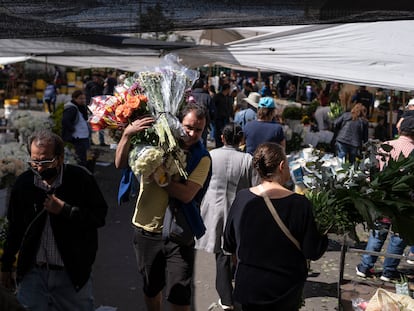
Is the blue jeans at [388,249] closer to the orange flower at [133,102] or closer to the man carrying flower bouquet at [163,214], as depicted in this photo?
the man carrying flower bouquet at [163,214]

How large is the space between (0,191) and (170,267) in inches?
111

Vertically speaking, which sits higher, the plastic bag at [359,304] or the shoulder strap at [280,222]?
the shoulder strap at [280,222]

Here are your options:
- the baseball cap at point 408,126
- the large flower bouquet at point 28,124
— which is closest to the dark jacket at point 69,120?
the large flower bouquet at point 28,124

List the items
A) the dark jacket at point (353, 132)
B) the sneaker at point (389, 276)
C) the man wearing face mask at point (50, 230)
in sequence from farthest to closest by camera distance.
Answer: the dark jacket at point (353, 132), the sneaker at point (389, 276), the man wearing face mask at point (50, 230)

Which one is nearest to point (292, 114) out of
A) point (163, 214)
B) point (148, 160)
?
point (163, 214)

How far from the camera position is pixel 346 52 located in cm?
510

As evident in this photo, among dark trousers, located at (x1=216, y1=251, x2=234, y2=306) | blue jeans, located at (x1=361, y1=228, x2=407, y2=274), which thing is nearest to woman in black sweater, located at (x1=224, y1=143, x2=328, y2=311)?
dark trousers, located at (x1=216, y1=251, x2=234, y2=306)

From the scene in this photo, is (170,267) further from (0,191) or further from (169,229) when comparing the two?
(0,191)

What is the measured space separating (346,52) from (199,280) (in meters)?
2.89

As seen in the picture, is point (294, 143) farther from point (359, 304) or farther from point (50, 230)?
point (50, 230)

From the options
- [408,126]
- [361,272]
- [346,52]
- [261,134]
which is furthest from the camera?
[261,134]

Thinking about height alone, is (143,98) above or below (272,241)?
above

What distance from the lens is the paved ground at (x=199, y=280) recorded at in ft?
→ 16.5

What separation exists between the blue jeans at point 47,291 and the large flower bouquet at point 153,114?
846 mm
